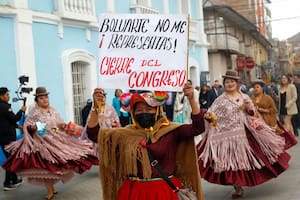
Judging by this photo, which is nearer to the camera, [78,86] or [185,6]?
[78,86]

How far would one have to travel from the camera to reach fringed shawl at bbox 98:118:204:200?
3.96 m

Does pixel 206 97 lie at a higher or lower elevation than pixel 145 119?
lower

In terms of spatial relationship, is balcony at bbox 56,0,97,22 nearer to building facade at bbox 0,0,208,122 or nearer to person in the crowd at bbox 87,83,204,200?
building facade at bbox 0,0,208,122

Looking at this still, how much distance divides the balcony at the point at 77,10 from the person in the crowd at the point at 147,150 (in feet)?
31.9

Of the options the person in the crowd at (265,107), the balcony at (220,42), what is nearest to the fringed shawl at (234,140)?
the person in the crowd at (265,107)

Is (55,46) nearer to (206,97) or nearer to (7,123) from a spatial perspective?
(7,123)

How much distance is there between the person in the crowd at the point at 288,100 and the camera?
12.8m

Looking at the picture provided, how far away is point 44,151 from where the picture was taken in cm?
759

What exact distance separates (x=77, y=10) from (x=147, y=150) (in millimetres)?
10820

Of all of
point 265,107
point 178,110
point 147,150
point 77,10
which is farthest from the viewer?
point 77,10

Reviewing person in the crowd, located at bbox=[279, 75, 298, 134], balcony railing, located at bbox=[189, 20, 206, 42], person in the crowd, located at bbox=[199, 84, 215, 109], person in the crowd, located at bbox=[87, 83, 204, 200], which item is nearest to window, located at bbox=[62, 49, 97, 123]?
person in the crowd, located at bbox=[199, 84, 215, 109]

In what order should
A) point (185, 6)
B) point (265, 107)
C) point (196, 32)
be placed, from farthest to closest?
point (196, 32), point (185, 6), point (265, 107)

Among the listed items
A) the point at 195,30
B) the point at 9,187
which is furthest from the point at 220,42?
the point at 9,187

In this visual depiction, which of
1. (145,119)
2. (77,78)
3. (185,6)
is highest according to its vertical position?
(185,6)
